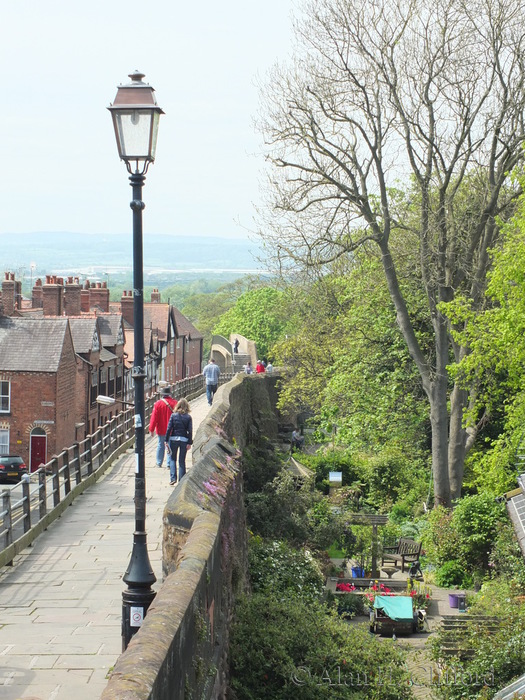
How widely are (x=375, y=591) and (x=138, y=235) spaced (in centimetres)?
1636

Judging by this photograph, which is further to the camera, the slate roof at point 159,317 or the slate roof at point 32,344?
the slate roof at point 159,317

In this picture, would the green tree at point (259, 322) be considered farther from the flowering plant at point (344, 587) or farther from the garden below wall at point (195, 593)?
the garden below wall at point (195, 593)

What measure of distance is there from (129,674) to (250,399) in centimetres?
2469

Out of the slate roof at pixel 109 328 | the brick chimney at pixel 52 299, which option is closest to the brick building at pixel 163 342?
the slate roof at pixel 109 328

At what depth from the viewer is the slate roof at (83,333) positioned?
51.9 metres

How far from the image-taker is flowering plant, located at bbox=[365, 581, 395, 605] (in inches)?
887

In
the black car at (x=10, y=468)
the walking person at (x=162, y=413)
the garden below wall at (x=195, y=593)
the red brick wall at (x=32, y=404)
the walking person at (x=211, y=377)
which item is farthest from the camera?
the red brick wall at (x=32, y=404)

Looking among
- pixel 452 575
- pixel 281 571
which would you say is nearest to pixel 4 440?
pixel 452 575

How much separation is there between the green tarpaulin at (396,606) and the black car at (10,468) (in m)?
24.1

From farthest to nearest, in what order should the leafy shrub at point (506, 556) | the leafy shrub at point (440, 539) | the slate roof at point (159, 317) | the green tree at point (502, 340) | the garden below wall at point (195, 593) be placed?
the slate roof at point (159, 317)
the leafy shrub at point (440, 539)
the green tree at point (502, 340)
the leafy shrub at point (506, 556)
the garden below wall at point (195, 593)

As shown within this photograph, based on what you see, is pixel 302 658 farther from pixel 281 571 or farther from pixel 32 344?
pixel 32 344

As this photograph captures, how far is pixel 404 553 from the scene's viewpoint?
2681 centimetres

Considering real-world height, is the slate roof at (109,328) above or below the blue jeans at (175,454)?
above

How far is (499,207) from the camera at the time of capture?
2694 cm
